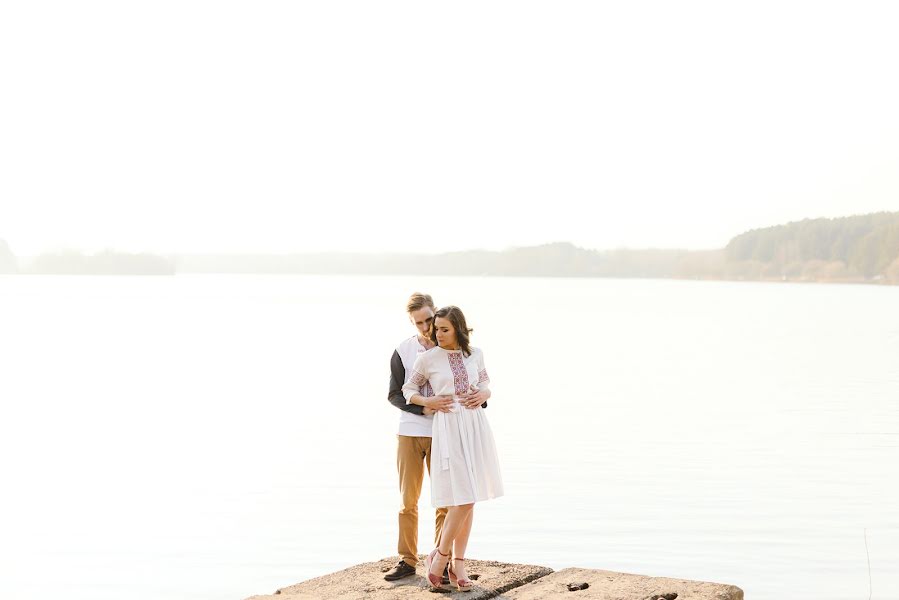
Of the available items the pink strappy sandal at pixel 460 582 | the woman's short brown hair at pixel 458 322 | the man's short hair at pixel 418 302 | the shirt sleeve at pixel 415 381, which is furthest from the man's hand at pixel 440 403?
the pink strappy sandal at pixel 460 582

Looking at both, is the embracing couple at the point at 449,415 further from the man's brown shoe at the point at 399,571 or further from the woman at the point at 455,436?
the man's brown shoe at the point at 399,571

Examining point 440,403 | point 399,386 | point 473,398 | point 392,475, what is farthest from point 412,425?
point 392,475

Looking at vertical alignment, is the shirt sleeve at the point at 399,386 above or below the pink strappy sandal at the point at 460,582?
above

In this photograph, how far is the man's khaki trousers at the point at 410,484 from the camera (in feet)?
22.9

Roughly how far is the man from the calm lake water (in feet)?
8.71

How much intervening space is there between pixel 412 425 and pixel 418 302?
71 centimetres

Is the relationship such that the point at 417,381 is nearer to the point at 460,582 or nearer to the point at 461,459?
the point at 461,459

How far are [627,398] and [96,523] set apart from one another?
15.5m

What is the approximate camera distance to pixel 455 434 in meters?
6.68

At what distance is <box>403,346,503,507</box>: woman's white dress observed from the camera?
6.64m

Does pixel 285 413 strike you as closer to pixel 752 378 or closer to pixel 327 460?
pixel 327 460

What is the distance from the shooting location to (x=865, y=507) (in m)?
12.9

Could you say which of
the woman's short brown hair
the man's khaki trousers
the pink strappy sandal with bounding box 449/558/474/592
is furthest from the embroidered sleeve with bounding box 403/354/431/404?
the pink strappy sandal with bounding box 449/558/474/592

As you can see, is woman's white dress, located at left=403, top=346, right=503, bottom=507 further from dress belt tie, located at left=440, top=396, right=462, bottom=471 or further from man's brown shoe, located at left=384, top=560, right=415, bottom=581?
man's brown shoe, located at left=384, top=560, right=415, bottom=581
